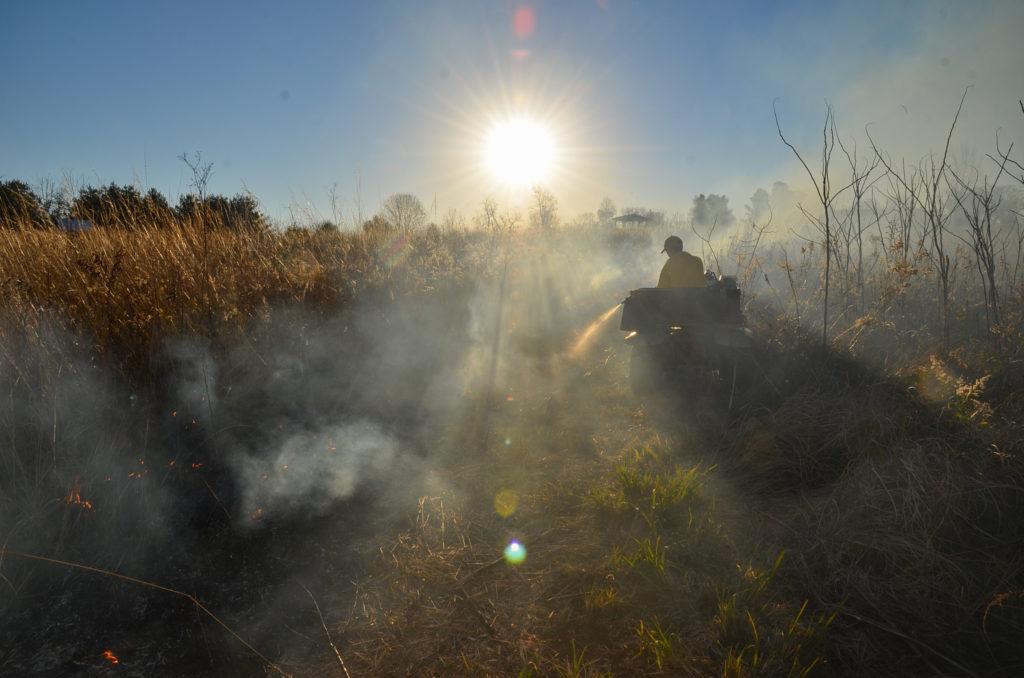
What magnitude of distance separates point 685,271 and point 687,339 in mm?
1431

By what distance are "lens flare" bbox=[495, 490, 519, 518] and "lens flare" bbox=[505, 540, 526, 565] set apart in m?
0.27

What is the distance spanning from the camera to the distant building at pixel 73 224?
14.2 feet

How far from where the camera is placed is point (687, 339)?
420 centimetres

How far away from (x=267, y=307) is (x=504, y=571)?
121 inches

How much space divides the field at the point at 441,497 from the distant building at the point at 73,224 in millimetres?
155

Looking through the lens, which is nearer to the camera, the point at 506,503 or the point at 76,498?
the point at 76,498

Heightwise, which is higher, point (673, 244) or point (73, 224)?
point (73, 224)

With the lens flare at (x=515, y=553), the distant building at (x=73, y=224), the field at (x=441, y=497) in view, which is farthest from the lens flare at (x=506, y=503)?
the distant building at (x=73, y=224)

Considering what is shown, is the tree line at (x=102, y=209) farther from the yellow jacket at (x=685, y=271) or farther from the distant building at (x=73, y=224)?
the yellow jacket at (x=685, y=271)

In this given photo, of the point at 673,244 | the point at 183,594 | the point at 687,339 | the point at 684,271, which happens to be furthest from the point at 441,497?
the point at 673,244

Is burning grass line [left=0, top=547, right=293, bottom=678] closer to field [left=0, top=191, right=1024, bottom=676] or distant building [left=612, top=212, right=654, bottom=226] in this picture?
field [left=0, top=191, right=1024, bottom=676]

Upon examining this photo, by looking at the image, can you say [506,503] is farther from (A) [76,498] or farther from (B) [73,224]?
(B) [73,224]

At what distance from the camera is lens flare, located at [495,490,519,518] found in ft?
9.55

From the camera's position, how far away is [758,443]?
3193 millimetres
